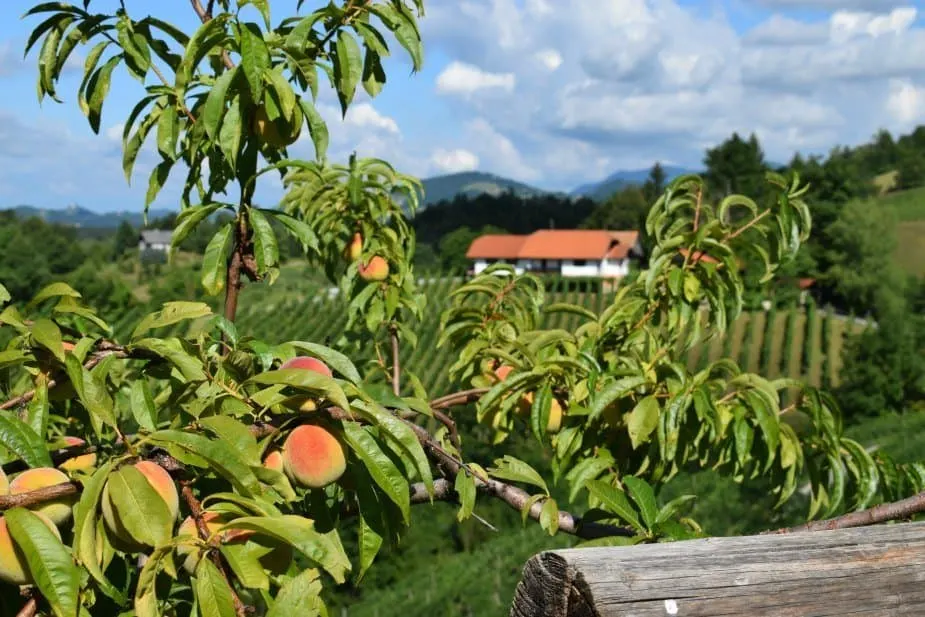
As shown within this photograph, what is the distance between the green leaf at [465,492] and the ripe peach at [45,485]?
1.86 ft

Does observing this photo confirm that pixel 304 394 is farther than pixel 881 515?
No

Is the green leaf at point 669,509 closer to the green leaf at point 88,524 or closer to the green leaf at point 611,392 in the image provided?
the green leaf at point 611,392

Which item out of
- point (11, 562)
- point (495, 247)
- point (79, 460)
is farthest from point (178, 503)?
point (495, 247)

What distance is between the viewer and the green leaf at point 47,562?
0.75 m

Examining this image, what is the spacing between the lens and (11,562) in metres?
0.78

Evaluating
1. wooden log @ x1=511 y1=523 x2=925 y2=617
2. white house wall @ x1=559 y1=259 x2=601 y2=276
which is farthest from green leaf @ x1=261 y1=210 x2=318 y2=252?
white house wall @ x1=559 y1=259 x2=601 y2=276

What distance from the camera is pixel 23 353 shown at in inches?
41.7

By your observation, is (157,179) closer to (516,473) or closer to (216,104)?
(216,104)

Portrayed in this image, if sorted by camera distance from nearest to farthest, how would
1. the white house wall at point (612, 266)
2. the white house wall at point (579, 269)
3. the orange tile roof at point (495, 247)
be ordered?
the white house wall at point (612, 266), the white house wall at point (579, 269), the orange tile roof at point (495, 247)

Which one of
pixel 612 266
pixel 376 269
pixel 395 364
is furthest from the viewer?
pixel 612 266

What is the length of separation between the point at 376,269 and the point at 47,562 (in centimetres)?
157

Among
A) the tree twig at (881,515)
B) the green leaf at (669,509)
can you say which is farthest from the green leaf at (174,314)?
the tree twig at (881,515)

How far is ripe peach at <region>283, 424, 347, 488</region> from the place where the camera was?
980 mm

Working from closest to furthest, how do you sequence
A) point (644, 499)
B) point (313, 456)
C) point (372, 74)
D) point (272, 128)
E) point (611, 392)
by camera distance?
point (313, 456), point (644, 499), point (272, 128), point (611, 392), point (372, 74)
